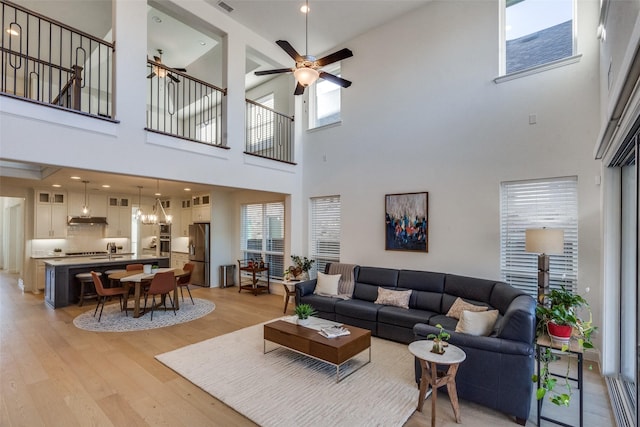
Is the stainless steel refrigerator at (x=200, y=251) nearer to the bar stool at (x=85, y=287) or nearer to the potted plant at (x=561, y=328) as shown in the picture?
the bar stool at (x=85, y=287)

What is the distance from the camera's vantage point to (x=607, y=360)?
320 cm

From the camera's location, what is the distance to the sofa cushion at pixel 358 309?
4.44 metres

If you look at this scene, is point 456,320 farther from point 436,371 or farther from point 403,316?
point 436,371

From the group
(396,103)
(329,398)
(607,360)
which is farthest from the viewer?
(396,103)

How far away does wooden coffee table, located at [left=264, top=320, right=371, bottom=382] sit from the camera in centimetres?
314

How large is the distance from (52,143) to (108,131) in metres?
0.62

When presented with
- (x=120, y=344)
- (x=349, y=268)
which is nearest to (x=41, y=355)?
(x=120, y=344)

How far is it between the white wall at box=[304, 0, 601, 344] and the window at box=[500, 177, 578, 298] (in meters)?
0.11

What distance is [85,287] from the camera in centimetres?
627

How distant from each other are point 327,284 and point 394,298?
1227mm

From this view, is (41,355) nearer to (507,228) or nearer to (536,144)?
(507,228)

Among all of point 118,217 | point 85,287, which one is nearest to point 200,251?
point 85,287

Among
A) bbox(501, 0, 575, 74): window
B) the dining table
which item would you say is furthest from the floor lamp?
the dining table

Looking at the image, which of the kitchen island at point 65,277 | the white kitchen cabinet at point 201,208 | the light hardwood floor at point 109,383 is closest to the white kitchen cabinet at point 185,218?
the white kitchen cabinet at point 201,208
